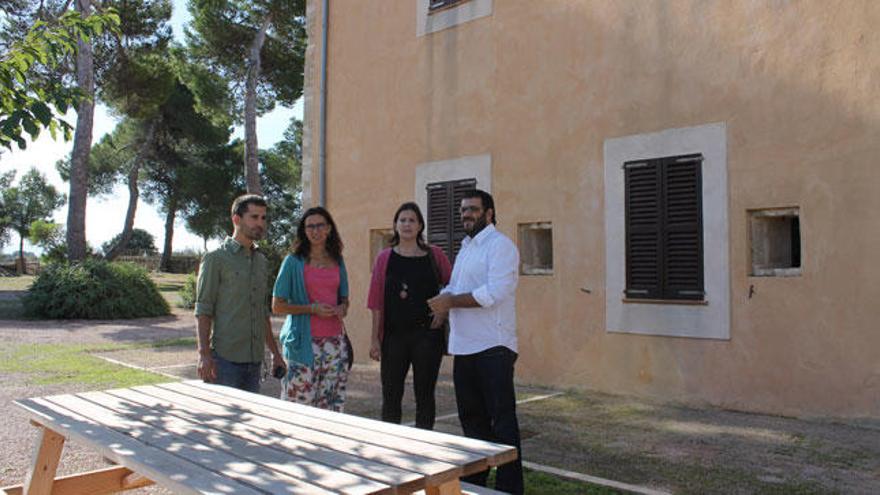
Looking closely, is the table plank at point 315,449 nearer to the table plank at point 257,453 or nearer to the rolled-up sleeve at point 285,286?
the table plank at point 257,453

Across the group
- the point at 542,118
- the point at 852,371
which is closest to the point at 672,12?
the point at 542,118

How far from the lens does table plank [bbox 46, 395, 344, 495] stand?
85.0 inches

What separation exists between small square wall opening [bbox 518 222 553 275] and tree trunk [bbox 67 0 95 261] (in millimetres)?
13767

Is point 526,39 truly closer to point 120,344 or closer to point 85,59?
point 120,344

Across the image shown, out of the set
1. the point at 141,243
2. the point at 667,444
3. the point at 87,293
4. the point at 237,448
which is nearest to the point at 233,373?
the point at 237,448

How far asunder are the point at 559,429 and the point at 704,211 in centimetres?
233

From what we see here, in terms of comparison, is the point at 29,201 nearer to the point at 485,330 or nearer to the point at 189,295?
the point at 189,295

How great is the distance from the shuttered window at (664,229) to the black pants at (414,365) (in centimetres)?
311

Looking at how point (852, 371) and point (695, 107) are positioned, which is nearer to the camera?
point (852, 371)

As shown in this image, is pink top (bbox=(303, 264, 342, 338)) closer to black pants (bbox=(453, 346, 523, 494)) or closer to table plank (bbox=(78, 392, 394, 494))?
black pants (bbox=(453, 346, 523, 494))

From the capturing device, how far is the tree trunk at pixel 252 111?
19984 mm

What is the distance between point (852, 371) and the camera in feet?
18.8

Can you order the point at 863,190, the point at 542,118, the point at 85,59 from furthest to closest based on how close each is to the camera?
1. the point at 85,59
2. the point at 542,118
3. the point at 863,190

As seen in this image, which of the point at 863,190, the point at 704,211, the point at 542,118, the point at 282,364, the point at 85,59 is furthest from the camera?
the point at 85,59
